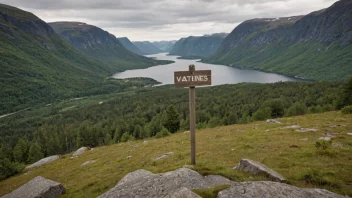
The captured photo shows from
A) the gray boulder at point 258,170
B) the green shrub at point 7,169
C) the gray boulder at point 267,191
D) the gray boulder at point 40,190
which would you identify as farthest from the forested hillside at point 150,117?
the gray boulder at point 267,191

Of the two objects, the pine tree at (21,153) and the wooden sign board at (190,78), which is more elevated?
the wooden sign board at (190,78)

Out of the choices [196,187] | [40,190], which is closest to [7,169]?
[40,190]

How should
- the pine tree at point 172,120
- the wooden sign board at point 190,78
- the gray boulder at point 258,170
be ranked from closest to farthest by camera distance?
the gray boulder at point 258,170, the wooden sign board at point 190,78, the pine tree at point 172,120

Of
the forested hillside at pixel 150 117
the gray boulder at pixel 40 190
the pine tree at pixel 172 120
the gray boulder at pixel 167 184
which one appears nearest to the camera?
the gray boulder at pixel 167 184

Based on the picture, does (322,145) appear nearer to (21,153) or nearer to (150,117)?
(21,153)

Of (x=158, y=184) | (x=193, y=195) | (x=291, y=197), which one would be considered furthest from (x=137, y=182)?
(x=291, y=197)

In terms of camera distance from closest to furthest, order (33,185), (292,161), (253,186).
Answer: (253,186) → (292,161) → (33,185)

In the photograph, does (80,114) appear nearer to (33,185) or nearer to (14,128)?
(14,128)

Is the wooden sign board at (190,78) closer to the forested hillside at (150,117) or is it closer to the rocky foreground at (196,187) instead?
the rocky foreground at (196,187)
